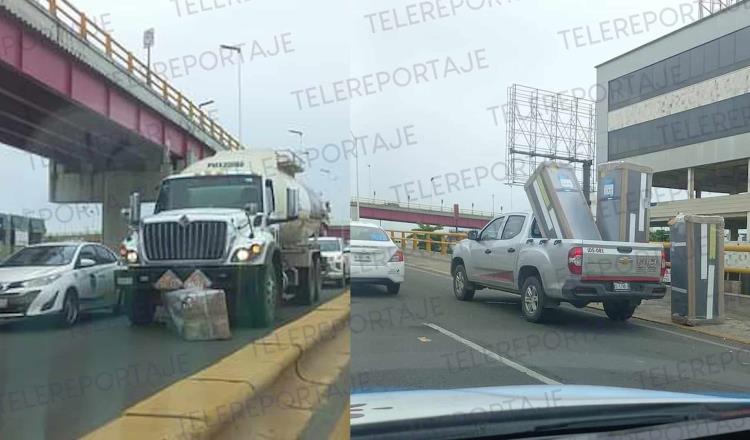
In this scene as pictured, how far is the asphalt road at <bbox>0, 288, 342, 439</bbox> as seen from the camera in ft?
5.81

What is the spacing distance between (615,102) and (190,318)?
783 centimetres

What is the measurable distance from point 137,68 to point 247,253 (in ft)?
2.04

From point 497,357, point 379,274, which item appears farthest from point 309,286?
point 497,357

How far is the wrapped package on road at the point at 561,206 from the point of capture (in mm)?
6899

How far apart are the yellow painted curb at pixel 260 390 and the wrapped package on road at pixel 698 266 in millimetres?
7898

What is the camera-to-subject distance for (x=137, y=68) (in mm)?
1903

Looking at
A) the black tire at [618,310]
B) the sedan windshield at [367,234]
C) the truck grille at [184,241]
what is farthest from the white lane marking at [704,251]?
the truck grille at [184,241]

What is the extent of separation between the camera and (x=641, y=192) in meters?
7.79

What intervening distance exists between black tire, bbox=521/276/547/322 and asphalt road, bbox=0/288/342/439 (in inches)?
218

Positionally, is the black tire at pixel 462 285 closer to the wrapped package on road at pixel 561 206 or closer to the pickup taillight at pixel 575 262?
the wrapped package on road at pixel 561 206

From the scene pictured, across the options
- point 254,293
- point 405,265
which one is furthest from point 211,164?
point 405,265

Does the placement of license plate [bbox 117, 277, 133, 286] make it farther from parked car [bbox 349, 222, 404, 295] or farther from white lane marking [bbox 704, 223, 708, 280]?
white lane marking [bbox 704, 223, 708, 280]

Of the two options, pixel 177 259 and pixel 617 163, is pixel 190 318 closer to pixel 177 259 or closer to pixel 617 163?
pixel 177 259

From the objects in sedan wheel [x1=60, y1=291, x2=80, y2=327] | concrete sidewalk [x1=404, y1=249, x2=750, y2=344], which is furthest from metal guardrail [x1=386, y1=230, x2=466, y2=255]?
sedan wheel [x1=60, y1=291, x2=80, y2=327]
